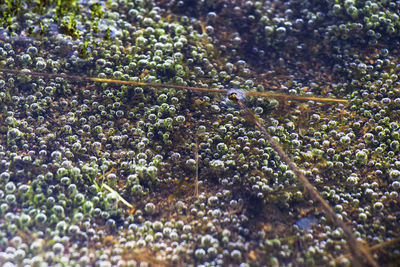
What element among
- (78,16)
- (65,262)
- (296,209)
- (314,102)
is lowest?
Answer: (65,262)

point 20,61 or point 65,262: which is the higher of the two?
point 20,61

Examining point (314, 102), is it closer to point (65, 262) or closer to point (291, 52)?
point (291, 52)

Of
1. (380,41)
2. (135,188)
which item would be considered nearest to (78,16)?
(135,188)

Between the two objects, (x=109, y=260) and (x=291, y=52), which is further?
(x=291, y=52)

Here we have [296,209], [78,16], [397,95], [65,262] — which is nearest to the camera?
[65,262]

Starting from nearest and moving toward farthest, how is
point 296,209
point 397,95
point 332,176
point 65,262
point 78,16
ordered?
point 65,262 → point 296,209 → point 332,176 → point 397,95 → point 78,16
